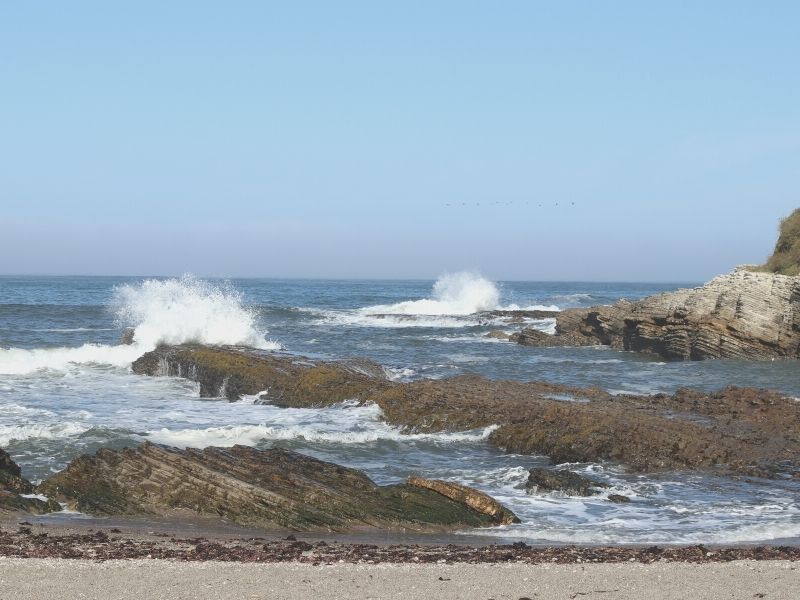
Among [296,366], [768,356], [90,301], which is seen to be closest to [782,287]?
[768,356]

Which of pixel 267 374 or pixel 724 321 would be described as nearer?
pixel 267 374

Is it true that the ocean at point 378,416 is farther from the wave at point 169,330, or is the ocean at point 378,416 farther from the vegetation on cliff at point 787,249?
the vegetation on cliff at point 787,249

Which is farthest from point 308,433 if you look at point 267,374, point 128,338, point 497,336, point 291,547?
point 497,336

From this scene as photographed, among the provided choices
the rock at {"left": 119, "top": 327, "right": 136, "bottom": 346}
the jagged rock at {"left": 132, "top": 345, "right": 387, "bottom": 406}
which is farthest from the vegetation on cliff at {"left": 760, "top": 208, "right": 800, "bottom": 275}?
the rock at {"left": 119, "top": 327, "right": 136, "bottom": 346}

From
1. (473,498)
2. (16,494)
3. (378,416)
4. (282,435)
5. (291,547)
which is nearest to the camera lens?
(291,547)

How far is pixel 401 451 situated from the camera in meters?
14.4

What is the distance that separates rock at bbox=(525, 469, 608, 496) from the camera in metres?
11.4

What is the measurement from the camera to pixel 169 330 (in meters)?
27.4

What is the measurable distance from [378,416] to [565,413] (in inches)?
132

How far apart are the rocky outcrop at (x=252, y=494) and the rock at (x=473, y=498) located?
12 mm

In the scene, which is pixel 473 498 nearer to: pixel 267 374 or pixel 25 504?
pixel 25 504

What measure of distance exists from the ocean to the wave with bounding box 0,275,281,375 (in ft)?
0.15

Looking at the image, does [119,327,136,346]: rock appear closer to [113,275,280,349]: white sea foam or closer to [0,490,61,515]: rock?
[113,275,280,349]: white sea foam

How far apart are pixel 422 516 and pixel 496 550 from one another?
5.24 ft
